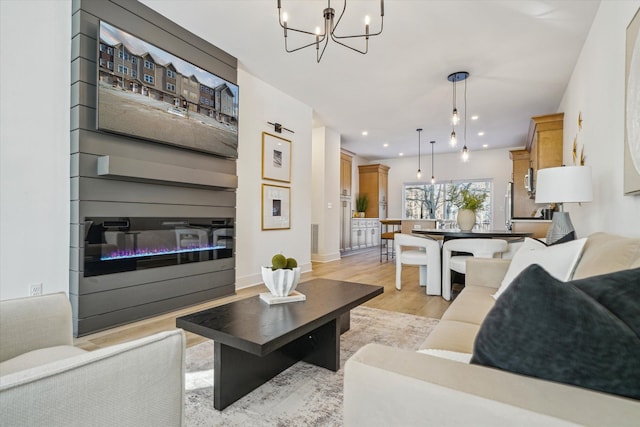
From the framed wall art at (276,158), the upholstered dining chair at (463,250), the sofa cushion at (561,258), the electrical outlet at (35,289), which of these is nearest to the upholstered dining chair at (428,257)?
the upholstered dining chair at (463,250)

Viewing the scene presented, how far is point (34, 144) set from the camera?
2.32m

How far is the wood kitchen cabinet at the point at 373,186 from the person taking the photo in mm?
9219

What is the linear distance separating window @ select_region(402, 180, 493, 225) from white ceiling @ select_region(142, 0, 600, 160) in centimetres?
300

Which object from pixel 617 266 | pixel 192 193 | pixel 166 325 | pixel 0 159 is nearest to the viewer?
pixel 617 266

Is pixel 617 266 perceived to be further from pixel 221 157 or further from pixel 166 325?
pixel 221 157

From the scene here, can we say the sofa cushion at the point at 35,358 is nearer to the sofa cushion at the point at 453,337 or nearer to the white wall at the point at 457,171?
the sofa cushion at the point at 453,337

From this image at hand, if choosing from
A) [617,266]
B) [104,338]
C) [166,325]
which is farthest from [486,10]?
[104,338]

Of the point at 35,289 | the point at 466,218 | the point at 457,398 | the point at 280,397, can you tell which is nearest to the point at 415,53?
the point at 466,218

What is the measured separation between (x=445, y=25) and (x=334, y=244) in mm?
4557

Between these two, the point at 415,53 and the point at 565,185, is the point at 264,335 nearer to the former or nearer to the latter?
the point at 565,185

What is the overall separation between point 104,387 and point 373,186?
29.1 feet

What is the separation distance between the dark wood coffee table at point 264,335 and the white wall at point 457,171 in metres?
7.67

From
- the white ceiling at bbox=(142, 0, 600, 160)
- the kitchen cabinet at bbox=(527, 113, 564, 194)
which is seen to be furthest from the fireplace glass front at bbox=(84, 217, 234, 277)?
the kitchen cabinet at bbox=(527, 113, 564, 194)

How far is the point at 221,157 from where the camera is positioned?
144 inches
